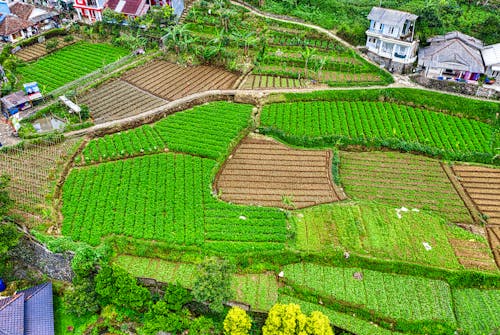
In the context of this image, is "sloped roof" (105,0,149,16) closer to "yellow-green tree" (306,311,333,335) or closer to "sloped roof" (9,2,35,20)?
"sloped roof" (9,2,35,20)

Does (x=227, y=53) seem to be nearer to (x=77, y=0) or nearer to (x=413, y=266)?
(x=77, y=0)

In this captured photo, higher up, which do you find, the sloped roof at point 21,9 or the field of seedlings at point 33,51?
the sloped roof at point 21,9

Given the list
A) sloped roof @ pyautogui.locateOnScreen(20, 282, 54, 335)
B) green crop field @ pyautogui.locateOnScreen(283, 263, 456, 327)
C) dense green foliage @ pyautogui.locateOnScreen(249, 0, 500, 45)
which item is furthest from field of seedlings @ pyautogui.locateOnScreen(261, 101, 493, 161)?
sloped roof @ pyautogui.locateOnScreen(20, 282, 54, 335)

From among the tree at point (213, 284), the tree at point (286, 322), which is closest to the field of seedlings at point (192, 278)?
the tree at point (213, 284)

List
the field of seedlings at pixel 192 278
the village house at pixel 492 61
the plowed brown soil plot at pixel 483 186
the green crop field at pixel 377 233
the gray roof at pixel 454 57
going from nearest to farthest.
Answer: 1. the field of seedlings at pixel 192 278
2. the green crop field at pixel 377 233
3. the plowed brown soil plot at pixel 483 186
4. the village house at pixel 492 61
5. the gray roof at pixel 454 57

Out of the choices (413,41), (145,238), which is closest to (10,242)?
(145,238)

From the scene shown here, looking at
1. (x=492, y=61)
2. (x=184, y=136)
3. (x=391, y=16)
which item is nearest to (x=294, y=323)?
(x=184, y=136)

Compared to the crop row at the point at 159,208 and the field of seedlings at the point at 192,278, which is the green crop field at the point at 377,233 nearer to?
the crop row at the point at 159,208
